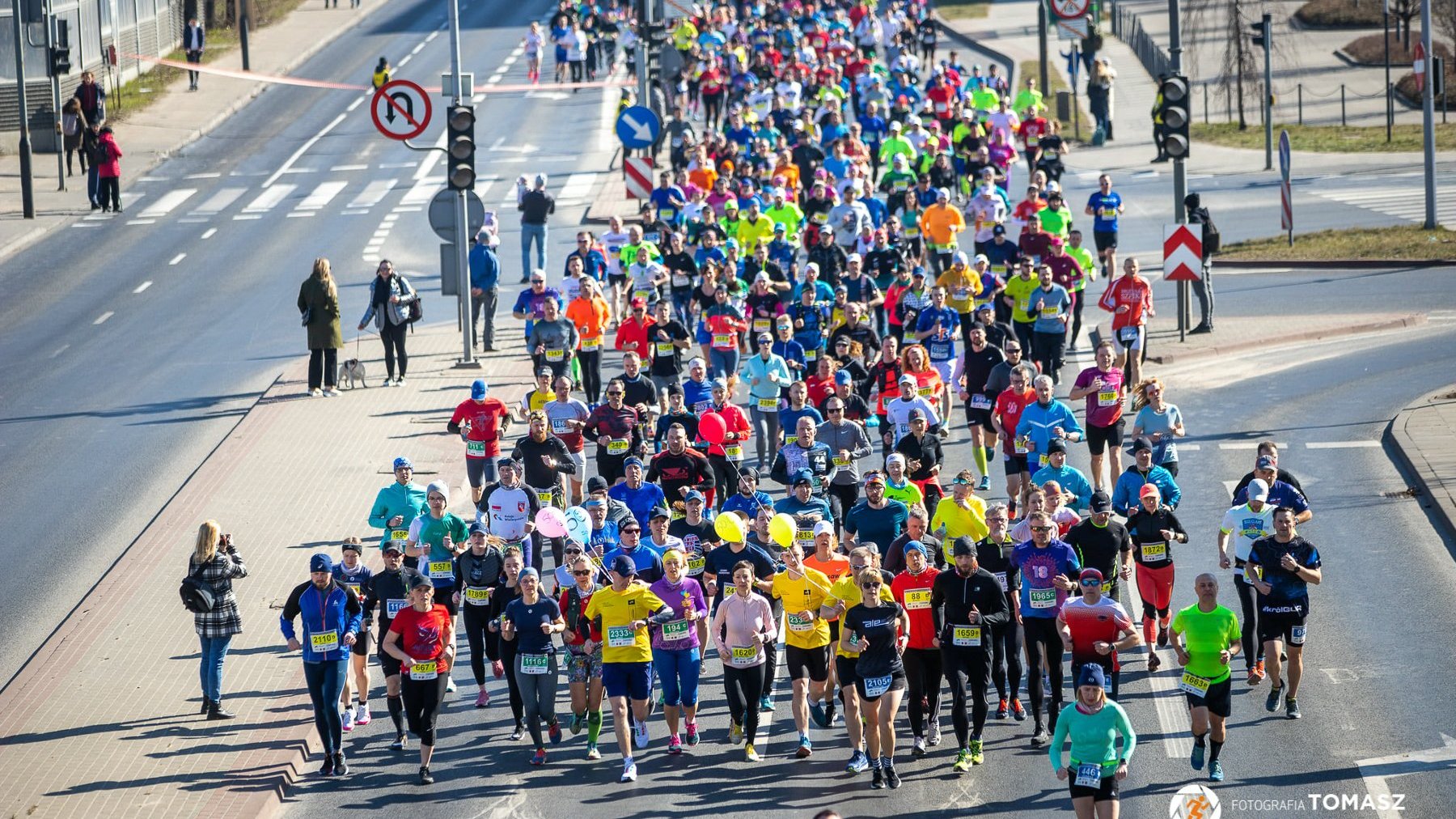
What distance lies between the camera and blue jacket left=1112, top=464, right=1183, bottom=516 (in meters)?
17.3

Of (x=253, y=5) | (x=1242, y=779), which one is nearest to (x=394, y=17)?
(x=253, y=5)

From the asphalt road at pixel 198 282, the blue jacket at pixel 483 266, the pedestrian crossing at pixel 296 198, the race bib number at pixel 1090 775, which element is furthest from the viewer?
the pedestrian crossing at pixel 296 198

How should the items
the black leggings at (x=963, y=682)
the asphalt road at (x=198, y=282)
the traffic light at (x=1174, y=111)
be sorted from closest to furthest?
the black leggings at (x=963, y=682), the asphalt road at (x=198, y=282), the traffic light at (x=1174, y=111)

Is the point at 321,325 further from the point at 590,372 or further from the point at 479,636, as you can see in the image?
the point at 479,636

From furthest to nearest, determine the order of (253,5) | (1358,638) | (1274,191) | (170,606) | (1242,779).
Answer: (253,5)
(1274,191)
(170,606)
(1358,638)
(1242,779)

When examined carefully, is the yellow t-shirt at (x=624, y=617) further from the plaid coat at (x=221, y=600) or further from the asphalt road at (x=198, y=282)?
the asphalt road at (x=198, y=282)

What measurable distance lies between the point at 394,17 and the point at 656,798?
6065cm

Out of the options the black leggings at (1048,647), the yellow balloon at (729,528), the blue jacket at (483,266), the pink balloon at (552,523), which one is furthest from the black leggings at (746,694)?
the blue jacket at (483,266)

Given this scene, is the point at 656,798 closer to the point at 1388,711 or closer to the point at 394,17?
the point at 1388,711

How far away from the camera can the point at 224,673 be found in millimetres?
16984

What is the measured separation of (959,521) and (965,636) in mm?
2146

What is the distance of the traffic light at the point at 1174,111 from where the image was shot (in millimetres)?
27016

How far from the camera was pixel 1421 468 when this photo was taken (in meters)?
22.0

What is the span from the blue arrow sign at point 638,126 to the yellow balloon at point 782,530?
1747 cm
